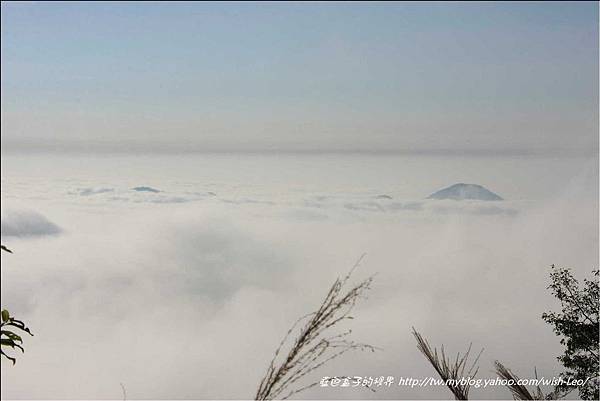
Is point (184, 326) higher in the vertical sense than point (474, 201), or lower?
lower

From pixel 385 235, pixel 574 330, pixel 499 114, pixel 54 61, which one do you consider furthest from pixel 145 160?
pixel 574 330

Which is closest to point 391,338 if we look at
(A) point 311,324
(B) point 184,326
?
(B) point 184,326

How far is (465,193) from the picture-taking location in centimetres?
246

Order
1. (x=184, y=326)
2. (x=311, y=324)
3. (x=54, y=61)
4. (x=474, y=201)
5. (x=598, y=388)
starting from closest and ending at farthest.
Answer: (x=311, y=324)
(x=598, y=388)
(x=474, y=201)
(x=184, y=326)
(x=54, y=61)

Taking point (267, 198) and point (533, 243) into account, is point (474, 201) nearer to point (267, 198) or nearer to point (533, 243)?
point (533, 243)

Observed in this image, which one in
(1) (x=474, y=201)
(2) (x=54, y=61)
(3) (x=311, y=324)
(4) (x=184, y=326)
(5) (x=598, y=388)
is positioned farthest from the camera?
(2) (x=54, y=61)

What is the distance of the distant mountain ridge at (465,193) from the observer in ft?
7.98

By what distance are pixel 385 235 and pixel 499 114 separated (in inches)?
24.4

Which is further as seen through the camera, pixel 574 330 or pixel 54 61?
pixel 54 61

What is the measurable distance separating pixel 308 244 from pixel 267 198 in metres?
0.25

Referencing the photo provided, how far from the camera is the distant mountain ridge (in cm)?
243

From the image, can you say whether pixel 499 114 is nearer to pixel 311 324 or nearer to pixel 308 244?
pixel 308 244

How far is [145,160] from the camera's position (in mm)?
2785

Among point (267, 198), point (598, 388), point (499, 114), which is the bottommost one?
point (598, 388)
